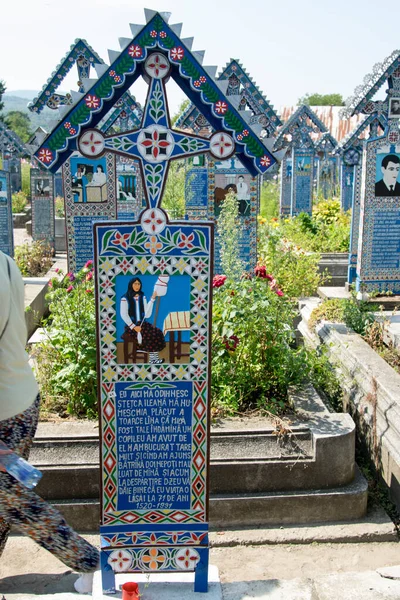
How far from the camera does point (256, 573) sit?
3518 millimetres

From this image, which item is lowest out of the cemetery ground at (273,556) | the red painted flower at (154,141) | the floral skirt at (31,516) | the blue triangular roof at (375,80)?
the cemetery ground at (273,556)

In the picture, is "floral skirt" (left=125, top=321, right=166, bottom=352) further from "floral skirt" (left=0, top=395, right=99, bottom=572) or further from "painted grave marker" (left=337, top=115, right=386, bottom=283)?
"painted grave marker" (left=337, top=115, right=386, bottom=283)

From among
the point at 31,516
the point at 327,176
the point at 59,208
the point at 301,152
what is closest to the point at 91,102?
the point at 31,516

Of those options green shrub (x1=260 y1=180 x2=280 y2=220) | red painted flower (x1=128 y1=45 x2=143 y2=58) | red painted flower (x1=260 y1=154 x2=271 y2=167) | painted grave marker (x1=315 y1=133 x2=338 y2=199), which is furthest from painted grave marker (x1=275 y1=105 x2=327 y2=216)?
red painted flower (x1=128 y1=45 x2=143 y2=58)

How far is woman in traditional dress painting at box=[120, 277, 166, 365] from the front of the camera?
109 inches

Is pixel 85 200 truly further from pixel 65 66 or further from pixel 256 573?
pixel 256 573

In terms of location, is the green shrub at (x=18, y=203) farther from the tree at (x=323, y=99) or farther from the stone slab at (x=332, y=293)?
the tree at (x=323, y=99)

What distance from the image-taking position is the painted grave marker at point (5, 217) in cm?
959

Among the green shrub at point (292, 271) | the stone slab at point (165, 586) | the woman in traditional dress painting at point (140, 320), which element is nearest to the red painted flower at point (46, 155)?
the woman in traditional dress painting at point (140, 320)

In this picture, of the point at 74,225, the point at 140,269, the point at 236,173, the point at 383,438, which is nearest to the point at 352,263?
the point at 236,173

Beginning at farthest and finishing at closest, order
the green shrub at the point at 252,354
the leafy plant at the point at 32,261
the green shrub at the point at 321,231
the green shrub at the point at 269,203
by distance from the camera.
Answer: the green shrub at the point at 269,203
the green shrub at the point at 321,231
the leafy plant at the point at 32,261
the green shrub at the point at 252,354

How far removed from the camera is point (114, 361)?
9.25 ft

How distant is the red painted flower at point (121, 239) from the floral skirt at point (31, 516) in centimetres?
87

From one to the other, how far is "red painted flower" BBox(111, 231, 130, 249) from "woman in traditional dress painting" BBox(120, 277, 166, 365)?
0.50 ft
